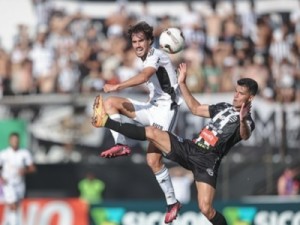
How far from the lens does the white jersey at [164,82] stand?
1565 cm

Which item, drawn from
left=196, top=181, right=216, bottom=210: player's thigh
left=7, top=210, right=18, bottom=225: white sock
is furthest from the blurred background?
left=196, top=181, right=216, bottom=210: player's thigh

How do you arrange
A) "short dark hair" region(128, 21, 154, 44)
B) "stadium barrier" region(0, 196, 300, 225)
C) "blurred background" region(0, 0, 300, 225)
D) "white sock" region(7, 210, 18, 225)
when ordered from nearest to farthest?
"short dark hair" region(128, 21, 154, 44)
"stadium barrier" region(0, 196, 300, 225)
"white sock" region(7, 210, 18, 225)
"blurred background" region(0, 0, 300, 225)

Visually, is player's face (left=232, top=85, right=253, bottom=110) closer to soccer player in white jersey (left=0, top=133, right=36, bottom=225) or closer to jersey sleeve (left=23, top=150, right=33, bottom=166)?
soccer player in white jersey (left=0, top=133, right=36, bottom=225)

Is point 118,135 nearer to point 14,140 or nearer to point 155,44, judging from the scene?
point 14,140

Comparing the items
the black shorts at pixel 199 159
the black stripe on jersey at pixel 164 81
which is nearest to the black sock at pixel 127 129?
the black shorts at pixel 199 159

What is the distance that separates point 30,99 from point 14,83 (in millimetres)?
760

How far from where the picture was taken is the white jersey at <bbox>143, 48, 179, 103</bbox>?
1565 centimetres

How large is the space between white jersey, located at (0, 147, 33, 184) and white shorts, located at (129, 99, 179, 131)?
7008 millimetres

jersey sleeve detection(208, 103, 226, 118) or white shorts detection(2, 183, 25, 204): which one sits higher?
jersey sleeve detection(208, 103, 226, 118)

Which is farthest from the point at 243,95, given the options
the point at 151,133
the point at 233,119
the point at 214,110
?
the point at 151,133

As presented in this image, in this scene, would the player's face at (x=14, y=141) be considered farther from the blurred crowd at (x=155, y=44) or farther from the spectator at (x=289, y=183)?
the spectator at (x=289, y=183)

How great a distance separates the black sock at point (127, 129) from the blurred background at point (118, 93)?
6.47 m

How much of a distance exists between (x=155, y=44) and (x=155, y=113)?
9061 millimetres

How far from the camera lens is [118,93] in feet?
77.7
